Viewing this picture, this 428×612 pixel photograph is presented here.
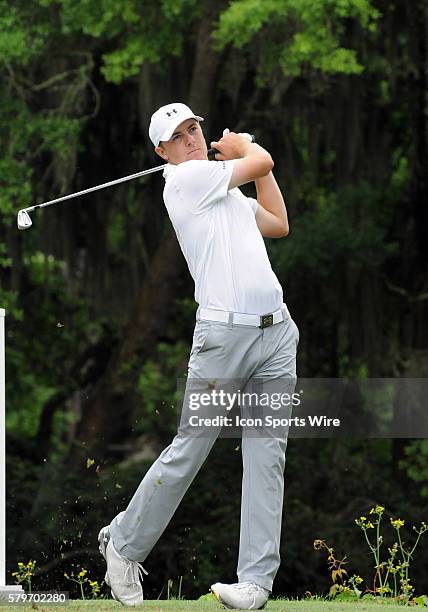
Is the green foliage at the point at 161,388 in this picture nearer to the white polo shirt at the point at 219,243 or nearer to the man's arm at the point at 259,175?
the man's arm at the point at 259,175

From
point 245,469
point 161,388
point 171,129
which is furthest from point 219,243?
point 161,388

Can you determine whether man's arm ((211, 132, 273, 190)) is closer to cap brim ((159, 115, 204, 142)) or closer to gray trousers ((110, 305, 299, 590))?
cap brim ((159, 115, 204, 142))

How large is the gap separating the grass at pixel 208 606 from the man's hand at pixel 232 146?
4.84ft

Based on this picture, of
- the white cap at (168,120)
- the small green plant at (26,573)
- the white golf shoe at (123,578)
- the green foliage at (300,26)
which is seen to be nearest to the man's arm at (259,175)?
the white cap at (168,120)

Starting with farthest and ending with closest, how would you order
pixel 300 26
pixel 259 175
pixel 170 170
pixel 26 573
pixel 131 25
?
pixel 131 25 < pixel 300 26 < pixel 26 573 < pixel 170 170 < pixel 259 175

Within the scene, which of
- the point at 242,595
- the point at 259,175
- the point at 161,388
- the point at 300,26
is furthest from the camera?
the point at 161,388

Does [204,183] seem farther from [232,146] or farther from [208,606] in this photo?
[208,606]

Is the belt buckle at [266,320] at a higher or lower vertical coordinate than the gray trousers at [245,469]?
higher

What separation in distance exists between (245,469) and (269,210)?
35.2 inches

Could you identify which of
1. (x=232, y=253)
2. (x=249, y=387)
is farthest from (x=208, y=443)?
(x=232, y=253)

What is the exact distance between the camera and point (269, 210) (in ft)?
16.4

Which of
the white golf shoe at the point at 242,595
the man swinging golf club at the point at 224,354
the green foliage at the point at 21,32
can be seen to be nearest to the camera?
the white golf shoe at the point at 242,595

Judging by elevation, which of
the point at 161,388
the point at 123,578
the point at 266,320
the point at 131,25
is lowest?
the point at 123,578

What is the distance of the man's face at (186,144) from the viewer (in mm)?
4828
